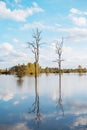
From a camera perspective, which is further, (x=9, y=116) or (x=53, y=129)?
(x=9, y=116)

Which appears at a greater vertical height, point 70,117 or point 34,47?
Answer: point 34,47

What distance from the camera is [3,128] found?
523cm

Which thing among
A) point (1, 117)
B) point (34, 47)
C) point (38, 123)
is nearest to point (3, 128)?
point (38, 123)

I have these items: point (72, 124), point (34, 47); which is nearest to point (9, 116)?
point (72, 124)

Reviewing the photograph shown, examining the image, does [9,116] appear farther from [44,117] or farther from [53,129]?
[53,129]

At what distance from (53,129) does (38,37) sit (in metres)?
29.8

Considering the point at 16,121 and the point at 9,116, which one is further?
the point at 9,116

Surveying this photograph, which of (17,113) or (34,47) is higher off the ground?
(34,47)

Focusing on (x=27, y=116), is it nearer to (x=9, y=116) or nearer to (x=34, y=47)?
(x=9, y=116)

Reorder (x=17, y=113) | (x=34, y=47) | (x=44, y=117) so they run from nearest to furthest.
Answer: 1. (x=44, y=117)
2. (x=17, y=113)
3. (x=34, y=47)

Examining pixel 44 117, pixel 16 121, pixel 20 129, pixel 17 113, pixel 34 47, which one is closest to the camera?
pixel 20 129

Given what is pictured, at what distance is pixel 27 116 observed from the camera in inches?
257

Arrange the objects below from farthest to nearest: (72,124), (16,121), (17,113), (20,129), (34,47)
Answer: (34,47) → (17,113) → (16,121) → (72,124) → (20,129)

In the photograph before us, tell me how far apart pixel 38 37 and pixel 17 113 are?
2783 centimetres
